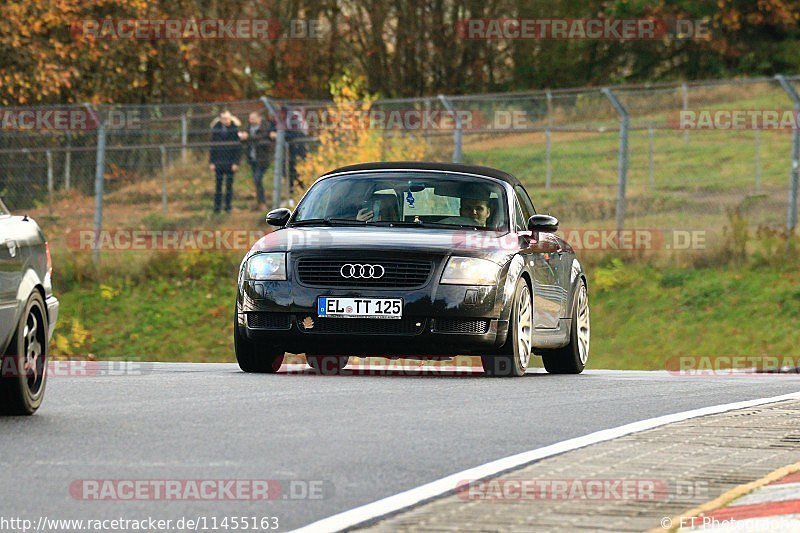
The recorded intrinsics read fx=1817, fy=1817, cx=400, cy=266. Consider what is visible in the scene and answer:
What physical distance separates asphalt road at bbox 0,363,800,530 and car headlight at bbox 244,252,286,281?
2.52 ft

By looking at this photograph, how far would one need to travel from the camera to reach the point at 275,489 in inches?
304

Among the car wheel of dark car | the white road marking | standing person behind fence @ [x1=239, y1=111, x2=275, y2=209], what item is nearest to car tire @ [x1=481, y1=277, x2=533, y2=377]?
the car wheel of dark car

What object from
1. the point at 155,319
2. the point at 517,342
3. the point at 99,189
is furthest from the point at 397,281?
the point at 99,189

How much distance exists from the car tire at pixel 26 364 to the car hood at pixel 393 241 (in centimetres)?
328

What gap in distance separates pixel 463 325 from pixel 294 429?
402 cm

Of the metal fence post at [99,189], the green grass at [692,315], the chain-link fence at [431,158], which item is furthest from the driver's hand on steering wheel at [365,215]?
the metal fence post at [99,189]

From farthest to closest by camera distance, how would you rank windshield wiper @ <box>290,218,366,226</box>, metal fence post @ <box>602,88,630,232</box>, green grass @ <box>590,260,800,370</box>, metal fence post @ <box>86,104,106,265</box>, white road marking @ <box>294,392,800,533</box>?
metal fence post @ <box>86,104,106,265</box> → metal fence post @ <box>602,88,630,232</box> → green grass @ <box>590,260,800,370</box> → windshield wiper @ <box>290,218,366,226</box> → white road marking @ <box>294,392,800,533</box>

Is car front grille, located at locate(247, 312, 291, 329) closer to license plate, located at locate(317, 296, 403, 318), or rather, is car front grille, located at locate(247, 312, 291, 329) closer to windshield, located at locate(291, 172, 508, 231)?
license plate, located at locate(317, 296, 403, 318)

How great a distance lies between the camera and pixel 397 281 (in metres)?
13.6

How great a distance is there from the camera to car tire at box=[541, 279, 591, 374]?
1595 centimetres

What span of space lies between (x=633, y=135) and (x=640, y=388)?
1230 inches

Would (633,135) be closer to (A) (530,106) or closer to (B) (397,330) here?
(A) (530,106)

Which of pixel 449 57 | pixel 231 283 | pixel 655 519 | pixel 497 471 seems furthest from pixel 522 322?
pixel 449 57

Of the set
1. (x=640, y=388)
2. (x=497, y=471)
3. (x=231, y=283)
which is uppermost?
(x=497, y=471)
